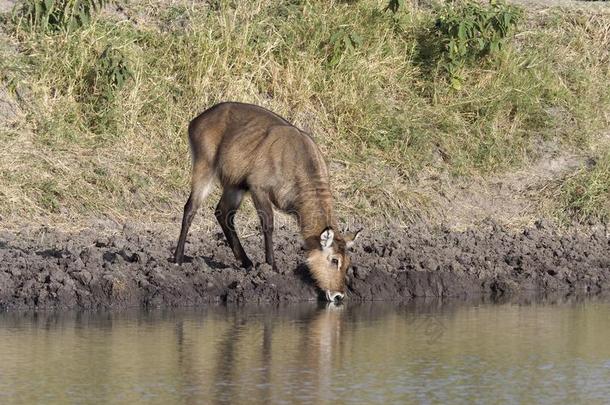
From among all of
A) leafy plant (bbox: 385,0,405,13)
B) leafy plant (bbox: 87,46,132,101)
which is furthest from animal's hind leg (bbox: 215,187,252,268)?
leafy plant (bbox: 385,0,405,13)

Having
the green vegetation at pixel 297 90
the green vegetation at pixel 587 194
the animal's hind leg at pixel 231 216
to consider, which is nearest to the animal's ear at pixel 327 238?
the animal's hind leg at pixel 231 216

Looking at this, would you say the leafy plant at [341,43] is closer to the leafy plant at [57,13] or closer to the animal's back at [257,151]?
the leafy plant at [57,13]

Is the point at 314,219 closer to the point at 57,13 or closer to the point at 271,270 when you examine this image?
the point at 271,270

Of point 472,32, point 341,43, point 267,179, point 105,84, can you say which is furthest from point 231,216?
point 472,32

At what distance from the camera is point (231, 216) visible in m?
12.2

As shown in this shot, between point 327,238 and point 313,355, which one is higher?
point 327,238

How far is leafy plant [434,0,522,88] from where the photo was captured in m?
16.0

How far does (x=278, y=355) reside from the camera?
8.84 metres

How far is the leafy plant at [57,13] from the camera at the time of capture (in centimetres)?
1511

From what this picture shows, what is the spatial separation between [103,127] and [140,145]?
1.43 ft

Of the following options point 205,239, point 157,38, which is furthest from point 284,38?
point 205,239

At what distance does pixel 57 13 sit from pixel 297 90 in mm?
2813

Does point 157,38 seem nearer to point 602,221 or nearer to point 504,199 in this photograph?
point 504,199

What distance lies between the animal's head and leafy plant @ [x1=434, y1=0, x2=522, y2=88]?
5585 millimetres
